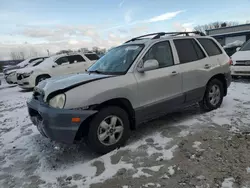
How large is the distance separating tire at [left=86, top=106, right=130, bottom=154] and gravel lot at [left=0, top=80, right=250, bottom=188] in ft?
0.43

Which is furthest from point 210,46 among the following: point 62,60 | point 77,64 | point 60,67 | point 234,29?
point 234,29

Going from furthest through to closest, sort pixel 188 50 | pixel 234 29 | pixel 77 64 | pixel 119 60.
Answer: pixel 234 29 < pixel 77 64 < pixel 188 50 < pixel 119 60

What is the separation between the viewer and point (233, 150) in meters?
3.54

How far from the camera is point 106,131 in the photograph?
3.66m

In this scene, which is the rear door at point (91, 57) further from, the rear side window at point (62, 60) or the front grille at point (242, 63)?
the front grille at point (242, 63)

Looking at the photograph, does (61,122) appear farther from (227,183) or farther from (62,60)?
(62,60)

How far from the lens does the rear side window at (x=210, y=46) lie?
17.7ft

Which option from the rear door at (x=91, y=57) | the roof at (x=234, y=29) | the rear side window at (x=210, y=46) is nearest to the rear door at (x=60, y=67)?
the rear door at (x=91, y=57)

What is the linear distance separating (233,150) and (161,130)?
1.36 meters

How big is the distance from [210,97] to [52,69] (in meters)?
7.82

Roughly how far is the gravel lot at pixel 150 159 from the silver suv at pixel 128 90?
38cm

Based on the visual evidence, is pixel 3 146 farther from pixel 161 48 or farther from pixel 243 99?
pixel 243 99

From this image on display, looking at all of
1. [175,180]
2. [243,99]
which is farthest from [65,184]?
[243,99]

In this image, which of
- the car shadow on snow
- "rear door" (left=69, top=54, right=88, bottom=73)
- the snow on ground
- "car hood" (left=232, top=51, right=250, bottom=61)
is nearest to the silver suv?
the car shadow on snow
